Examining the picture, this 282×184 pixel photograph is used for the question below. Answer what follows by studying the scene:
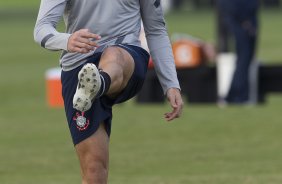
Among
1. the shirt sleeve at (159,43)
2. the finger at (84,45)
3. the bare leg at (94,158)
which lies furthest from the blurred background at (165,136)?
the finger at (84,45)

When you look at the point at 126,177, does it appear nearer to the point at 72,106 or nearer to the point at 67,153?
the point at 67,153

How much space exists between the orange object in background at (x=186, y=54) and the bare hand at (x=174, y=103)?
11.3m

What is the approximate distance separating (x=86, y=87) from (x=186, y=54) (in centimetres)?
1234

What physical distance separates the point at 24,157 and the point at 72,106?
549 centimetres

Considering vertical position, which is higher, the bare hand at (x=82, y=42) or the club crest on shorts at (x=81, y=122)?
the bare hand at (x=82, y=42)

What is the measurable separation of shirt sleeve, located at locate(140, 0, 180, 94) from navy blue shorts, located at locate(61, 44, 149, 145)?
0.59ft

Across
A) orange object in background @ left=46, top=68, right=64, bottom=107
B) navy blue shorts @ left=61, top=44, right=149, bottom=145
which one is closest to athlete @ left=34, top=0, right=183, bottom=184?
navy blue shorts @ left=61, top=44, right=149, bottom=145

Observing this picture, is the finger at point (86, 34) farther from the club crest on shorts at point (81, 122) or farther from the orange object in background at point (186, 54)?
the orange object in background at point (186, 54)

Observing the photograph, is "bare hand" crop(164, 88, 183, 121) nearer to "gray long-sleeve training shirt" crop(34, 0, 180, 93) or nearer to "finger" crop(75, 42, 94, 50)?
"gray long-sleeve training shirt" crop(34, 0, 180, 93)

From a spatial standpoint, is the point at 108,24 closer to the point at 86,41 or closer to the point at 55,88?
the point at 86,41

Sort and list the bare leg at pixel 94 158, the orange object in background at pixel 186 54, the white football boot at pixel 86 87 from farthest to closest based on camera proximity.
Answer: the orange object in background at pixel 186 54
the bare leg at pixel 94 158
the white football boot at pixel 86 87

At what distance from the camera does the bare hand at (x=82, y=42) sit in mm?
6605

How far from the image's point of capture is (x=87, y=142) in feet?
23.4

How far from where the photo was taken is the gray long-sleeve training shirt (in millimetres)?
7016
